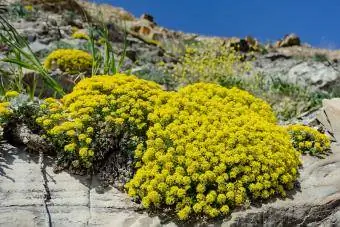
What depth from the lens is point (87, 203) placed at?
5633 mm

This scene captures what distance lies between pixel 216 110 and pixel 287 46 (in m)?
23.1

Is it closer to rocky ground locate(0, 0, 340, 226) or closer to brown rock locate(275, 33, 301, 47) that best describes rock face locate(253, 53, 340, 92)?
brown rock locate(275, 33, 301, 47)

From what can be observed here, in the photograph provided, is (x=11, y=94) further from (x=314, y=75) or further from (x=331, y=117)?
(x=314, y=75)

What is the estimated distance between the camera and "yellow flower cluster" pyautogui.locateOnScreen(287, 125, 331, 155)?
6.57m

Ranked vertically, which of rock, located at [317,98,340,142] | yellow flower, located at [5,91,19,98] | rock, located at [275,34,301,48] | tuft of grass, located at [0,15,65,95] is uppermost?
rock, located at [275,34,301,48]

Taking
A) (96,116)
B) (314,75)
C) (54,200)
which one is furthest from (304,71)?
(54,200)

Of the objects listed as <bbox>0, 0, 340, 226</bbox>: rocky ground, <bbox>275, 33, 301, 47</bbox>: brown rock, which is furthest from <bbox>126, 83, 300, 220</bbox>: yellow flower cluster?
<bbox>275, 33, 301, 47</bbox>: brown rock

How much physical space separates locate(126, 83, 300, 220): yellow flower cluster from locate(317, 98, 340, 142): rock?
4.00ft

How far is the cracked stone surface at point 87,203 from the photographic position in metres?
5.39

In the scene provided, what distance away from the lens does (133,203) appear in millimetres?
5664

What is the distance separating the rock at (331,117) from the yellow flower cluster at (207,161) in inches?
48.0

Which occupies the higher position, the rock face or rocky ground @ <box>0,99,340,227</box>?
the rock face

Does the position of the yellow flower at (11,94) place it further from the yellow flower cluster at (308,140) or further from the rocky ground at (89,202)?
the yellow flower cluster at (308,140)

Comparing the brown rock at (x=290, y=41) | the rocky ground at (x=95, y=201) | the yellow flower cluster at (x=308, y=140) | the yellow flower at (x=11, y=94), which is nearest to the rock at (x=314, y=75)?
the yellow flower cluster at (x=308, y=140)
